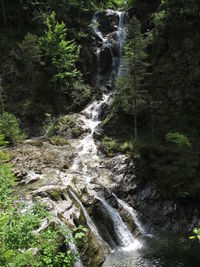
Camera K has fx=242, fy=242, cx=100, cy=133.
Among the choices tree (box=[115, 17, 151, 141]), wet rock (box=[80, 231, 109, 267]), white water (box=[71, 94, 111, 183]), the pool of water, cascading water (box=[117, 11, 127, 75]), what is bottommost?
the pool of water

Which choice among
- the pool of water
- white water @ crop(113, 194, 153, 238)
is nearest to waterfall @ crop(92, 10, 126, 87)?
white water @ crop(113, 194, 153, 238)

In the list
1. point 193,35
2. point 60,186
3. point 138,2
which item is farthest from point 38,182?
point 138,2

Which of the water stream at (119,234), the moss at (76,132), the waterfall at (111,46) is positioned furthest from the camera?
the waterfall at (111,46)

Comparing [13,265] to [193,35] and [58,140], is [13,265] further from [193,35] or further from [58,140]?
[193,35]

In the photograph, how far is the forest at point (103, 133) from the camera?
41.3ft

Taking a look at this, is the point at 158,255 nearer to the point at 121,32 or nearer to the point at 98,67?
the point at 98,67

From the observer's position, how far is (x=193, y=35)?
24.2 metres

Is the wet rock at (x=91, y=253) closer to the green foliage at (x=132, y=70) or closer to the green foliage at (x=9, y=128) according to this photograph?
the green foliage at (x=9, y=128)

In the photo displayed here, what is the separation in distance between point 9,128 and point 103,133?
28.3 feet

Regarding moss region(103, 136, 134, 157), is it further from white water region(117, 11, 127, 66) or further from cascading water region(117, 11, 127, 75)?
white water region(117, 11, 127, 66)

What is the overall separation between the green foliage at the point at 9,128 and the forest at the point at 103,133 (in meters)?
0.11

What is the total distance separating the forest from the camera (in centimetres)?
1258

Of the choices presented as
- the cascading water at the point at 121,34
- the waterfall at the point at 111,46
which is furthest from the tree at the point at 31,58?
the cascading water at the point at 121,34

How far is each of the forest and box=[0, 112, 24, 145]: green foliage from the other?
0.11 m
